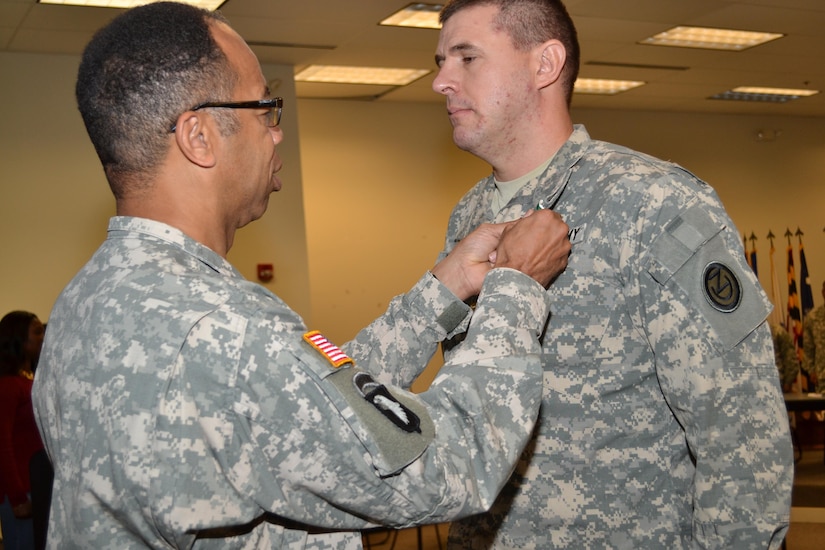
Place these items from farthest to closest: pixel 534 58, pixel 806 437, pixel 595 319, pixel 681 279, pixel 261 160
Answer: pixel 806 437 < pixel 534 58 < pixel 595 319 < pixel 681 279 < pixel 261 160

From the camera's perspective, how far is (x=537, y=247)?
1.46 m

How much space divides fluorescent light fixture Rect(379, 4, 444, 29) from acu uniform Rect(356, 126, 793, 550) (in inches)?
168

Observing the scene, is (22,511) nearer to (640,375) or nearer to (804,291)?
(640,375)

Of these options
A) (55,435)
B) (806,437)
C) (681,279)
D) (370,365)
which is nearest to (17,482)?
(370,365)

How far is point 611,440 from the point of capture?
1.64 m

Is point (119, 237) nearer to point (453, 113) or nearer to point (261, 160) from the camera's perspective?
point (261, 160)

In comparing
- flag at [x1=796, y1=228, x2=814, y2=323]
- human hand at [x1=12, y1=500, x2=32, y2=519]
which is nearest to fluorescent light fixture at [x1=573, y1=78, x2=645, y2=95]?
flag at [x1=796, y1=228, x2=814, y2=323]

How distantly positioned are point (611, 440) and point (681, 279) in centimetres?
33

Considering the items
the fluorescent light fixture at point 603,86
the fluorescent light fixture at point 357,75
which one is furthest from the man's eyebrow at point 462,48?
the fluorescent light fixture at point 603,86

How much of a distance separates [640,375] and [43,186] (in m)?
5.83

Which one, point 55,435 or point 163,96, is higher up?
point 163,96

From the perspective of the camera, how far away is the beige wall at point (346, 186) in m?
6.41

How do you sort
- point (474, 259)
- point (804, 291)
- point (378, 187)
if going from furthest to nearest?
point (804, 291) → point (378, 187) → point (474, 259)

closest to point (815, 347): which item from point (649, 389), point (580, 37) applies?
point (580, 37)
